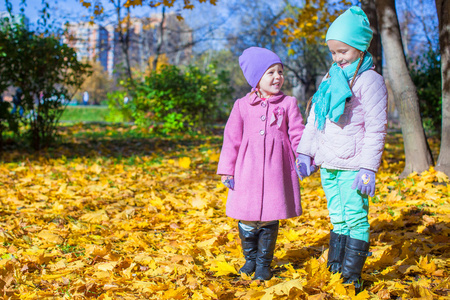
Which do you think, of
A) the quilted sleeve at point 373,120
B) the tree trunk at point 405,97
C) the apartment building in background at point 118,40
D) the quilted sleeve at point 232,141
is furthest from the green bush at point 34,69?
the quilted sleeve at point 373,120

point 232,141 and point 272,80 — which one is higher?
point 272,80

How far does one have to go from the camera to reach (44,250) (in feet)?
10.2

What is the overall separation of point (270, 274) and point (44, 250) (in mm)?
1709

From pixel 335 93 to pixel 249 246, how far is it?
3.58ft

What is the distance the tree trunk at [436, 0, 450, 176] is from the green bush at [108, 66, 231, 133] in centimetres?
702

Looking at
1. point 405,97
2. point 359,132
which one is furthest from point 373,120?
point 405,97

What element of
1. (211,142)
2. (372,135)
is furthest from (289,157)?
(211,142)

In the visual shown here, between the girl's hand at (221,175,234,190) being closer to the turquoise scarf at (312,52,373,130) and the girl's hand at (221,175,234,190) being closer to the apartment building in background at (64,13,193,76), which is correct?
the turquoise scarf at (312,52,373,130)

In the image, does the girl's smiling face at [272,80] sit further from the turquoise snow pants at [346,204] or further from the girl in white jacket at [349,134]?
the turquoise snow pants at [346,204]

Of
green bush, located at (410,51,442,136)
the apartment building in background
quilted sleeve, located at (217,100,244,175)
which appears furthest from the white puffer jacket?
green bush, located at (410,51,442,136)

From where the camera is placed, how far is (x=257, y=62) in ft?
8.02

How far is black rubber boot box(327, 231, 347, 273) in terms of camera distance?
8.12 ft

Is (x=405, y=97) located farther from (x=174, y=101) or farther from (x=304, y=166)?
(x=174, y=101)

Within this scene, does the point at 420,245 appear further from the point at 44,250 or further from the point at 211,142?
the point at 211,142
